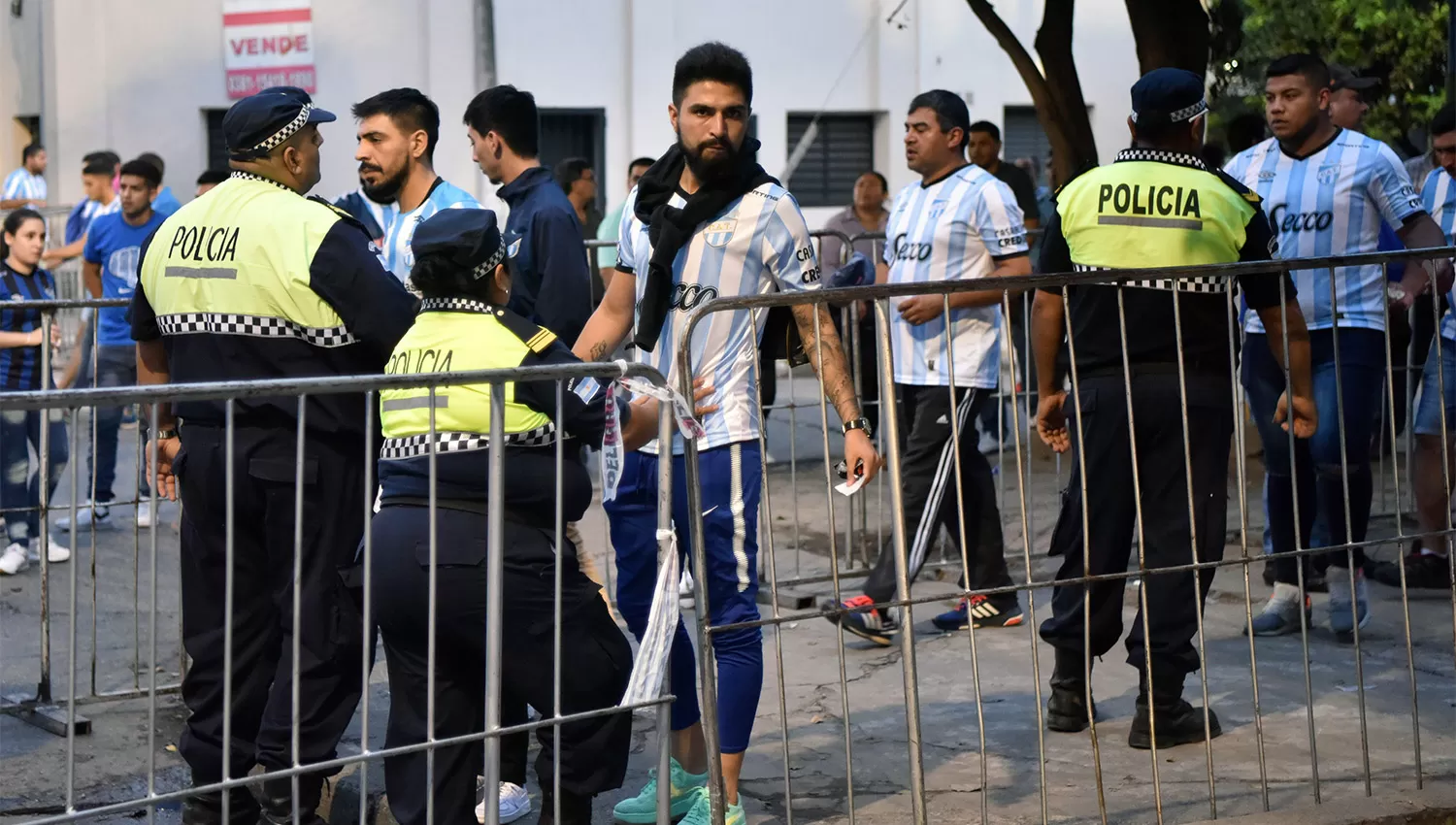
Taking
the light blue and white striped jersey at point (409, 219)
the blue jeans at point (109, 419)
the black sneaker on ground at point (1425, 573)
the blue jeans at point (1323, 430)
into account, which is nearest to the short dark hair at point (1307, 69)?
the blue jeans at point (1323, 430)

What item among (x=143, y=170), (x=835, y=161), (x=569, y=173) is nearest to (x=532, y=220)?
(x=143, y=170)

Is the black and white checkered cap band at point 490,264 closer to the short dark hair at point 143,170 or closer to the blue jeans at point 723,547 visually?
the blue jeans at point 723,547

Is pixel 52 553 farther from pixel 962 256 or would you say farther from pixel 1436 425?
pixel 1436 425

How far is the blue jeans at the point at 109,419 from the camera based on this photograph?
861 centimetres

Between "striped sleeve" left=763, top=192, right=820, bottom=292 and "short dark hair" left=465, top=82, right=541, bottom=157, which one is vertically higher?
"short dark hair" left=465, top=82, right=541, bottom=157

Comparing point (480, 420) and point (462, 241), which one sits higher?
point (462, 241)

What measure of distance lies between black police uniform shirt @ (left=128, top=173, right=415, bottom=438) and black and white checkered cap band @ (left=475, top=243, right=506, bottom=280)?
1.84ft

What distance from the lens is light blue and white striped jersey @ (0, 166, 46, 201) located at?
19797 mm

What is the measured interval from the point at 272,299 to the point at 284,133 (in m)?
0.51

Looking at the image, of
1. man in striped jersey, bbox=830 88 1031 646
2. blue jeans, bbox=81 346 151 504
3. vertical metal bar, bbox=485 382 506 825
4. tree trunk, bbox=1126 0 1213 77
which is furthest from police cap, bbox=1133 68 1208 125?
tree trunk, bbox=1126 0 1213 77

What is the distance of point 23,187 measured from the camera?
65.2 ft

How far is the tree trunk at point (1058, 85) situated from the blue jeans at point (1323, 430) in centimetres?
409

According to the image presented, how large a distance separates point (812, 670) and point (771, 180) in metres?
2.25

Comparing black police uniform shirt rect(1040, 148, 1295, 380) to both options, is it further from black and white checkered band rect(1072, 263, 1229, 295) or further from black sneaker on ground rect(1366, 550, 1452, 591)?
black sneaker on ground rect(1366, 550, 1452, 591)
